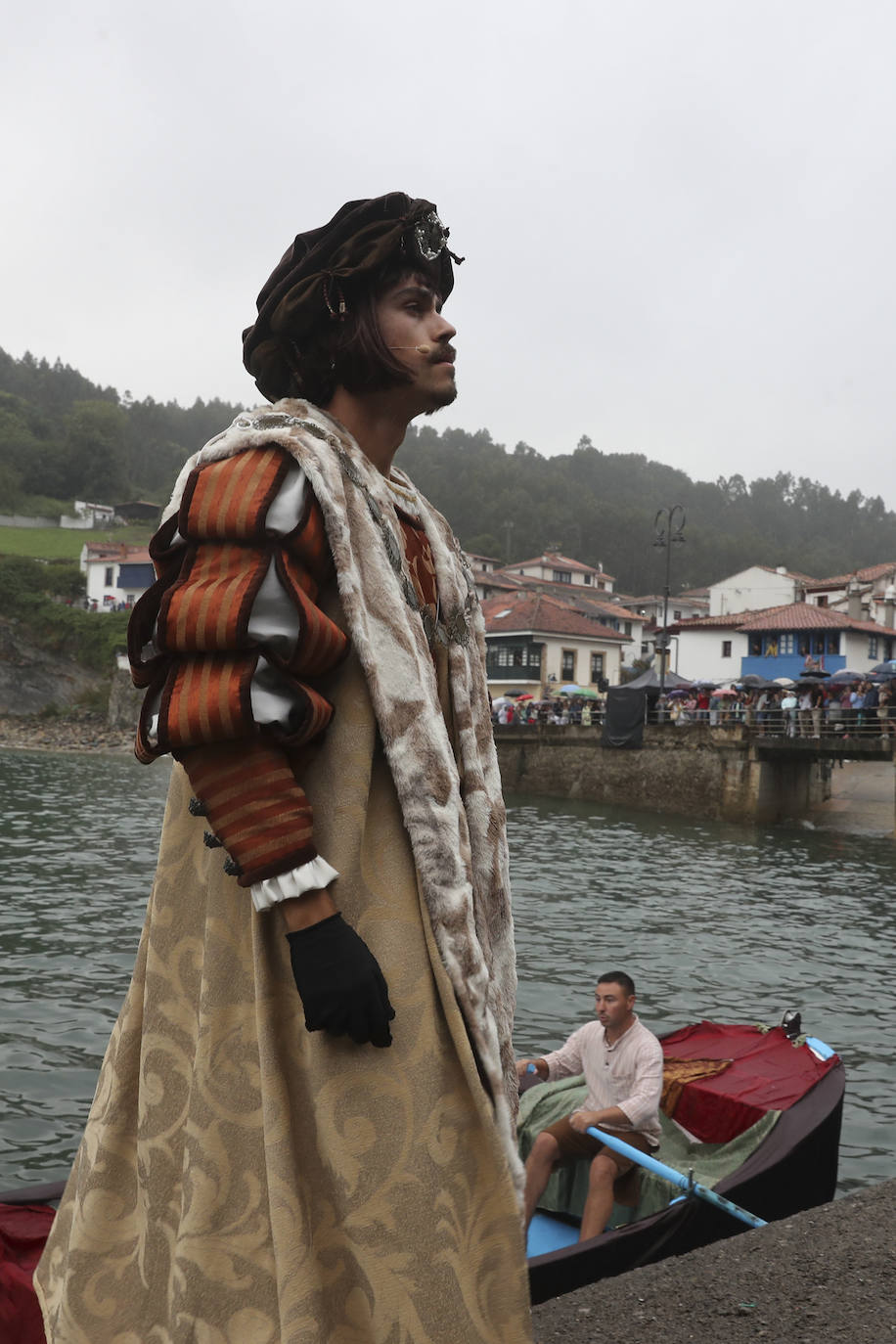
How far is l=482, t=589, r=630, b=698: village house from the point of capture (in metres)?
58.8

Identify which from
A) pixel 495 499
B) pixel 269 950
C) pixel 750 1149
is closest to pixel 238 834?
pixel 269 950

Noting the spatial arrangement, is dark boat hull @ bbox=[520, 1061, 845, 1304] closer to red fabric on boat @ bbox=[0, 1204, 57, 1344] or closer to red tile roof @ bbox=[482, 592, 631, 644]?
red fabric on boat @ bbox=[0, 1204, 57, 1344]

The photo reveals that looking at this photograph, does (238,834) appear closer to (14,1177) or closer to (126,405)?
(14,1177)

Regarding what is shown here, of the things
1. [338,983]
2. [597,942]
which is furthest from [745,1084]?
[597,942]

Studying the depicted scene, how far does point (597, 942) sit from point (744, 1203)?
973cm

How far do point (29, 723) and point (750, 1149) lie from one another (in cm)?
6337

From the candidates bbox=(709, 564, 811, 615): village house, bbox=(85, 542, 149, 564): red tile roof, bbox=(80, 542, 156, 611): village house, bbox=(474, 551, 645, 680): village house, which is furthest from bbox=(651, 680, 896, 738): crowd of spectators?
bbox=(85, 542, 149, 564): red tile roof

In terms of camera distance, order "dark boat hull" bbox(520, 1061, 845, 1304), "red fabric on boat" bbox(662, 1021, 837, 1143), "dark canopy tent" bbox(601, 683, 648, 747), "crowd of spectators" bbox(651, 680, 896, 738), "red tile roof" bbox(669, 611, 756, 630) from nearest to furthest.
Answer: "dark boat hull" bbox(520, 1061, 845, 1304) → "red fabric on boat" bbox(662, 1021, 837, 1143) → "crowd of spectators" bbox(651, 680, 896, 738) → "dark canopy tent" bbox(601, 683, 648, 747) → "red tile roof" bbox(669, 611, 756, 630)

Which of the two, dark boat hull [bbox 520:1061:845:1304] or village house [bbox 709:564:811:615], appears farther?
village house [bbox 709:564:811:615]

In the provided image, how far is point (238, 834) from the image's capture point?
1574 mm

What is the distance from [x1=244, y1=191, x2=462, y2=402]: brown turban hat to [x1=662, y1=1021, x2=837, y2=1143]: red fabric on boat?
16.3ft

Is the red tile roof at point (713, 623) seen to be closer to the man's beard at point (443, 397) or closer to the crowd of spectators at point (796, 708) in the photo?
the crowd of spectators at point (796, 708)

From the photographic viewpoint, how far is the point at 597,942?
14656 mm

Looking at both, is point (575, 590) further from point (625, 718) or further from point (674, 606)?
point (625, 718)
